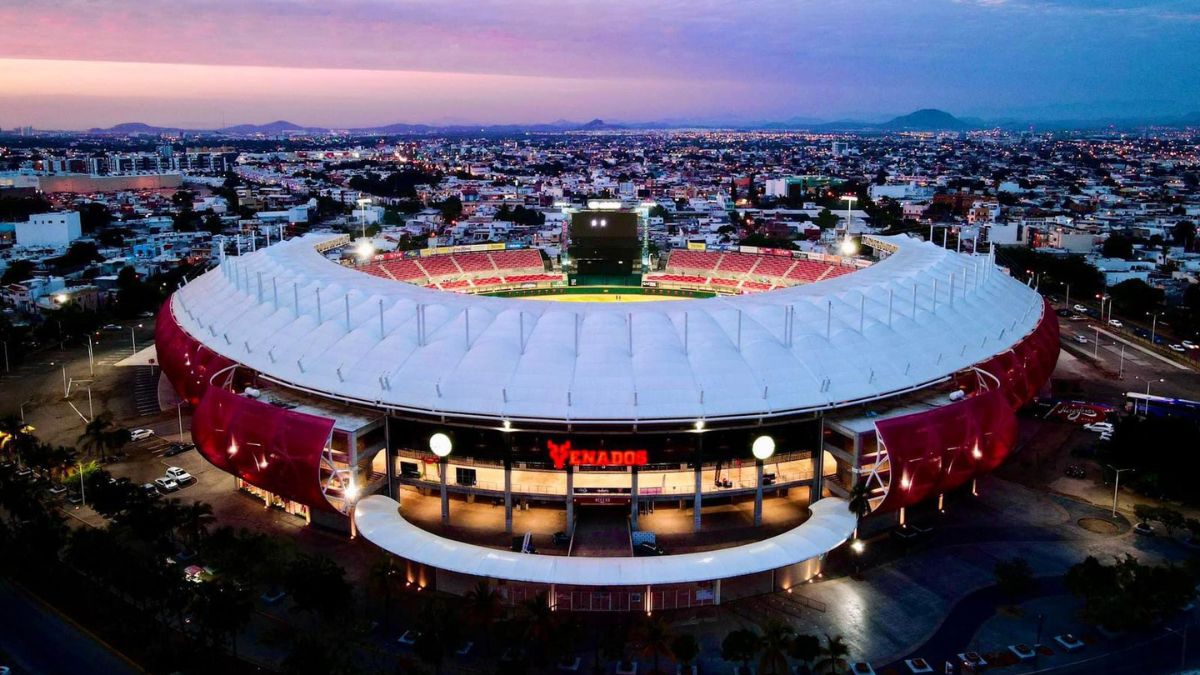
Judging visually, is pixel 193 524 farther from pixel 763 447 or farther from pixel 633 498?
pixel 763 447

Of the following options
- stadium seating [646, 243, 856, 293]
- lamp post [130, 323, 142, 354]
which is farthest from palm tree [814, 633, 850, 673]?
lamp post [130, 323, 142, 354]

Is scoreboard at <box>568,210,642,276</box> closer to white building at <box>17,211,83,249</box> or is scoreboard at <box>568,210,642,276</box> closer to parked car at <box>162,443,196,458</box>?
parked car at <box>162,443,196,458</box>

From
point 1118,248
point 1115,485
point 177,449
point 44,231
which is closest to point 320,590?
point 177,449

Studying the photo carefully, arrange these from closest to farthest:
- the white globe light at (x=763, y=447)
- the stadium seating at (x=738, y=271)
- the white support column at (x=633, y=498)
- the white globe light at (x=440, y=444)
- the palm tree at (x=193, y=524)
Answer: the palm tree at (x=193, y=524), the white globe light at (x=440, y=444), the white globe light at (x=763, y=447), the white support column at (x=633, y=498), the stadium seating at (x=738, y=271)

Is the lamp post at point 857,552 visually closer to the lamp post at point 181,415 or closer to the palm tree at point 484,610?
the palm tree at point 484,610

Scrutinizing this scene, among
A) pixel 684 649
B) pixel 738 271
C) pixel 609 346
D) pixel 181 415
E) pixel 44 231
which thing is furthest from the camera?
pixel 44 231

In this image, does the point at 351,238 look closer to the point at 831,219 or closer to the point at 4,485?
the point at 4,485

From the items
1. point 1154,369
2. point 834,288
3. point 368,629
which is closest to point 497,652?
point 368,629

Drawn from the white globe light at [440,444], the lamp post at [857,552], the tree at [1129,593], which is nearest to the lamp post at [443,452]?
the white globe light at [440,444]
